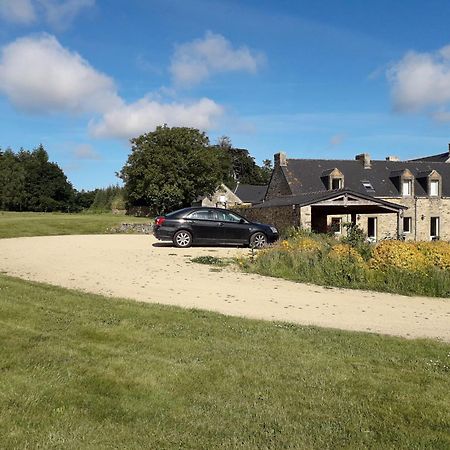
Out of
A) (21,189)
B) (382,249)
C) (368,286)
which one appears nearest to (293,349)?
(368,286)

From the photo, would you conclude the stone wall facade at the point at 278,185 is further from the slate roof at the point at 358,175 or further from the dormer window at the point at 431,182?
the dormer window at the point at 431,182

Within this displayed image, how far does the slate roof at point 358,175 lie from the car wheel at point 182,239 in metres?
21.2

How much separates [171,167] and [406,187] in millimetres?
29484

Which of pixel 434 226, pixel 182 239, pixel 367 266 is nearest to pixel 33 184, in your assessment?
pixel 434 226

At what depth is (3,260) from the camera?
12.9 m

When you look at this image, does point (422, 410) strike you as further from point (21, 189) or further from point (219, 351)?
point (21, 189)

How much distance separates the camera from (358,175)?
40500 millimetres

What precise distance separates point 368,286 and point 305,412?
7176 mm

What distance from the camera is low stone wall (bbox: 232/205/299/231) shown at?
26.2 meters

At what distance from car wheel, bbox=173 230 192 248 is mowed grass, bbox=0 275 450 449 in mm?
11541

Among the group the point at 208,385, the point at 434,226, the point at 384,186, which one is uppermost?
the point at 384,186

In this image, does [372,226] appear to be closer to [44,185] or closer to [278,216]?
[278,216]

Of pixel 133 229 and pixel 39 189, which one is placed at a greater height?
pixel 39 189

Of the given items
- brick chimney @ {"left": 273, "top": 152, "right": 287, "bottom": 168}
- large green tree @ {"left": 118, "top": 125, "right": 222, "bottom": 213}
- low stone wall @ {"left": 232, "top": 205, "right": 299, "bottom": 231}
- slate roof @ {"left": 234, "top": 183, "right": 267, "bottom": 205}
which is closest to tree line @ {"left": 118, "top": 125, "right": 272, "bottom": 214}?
large green tree @ {"left": 118, "top": 125, "right": 222, "bottom": 213}
